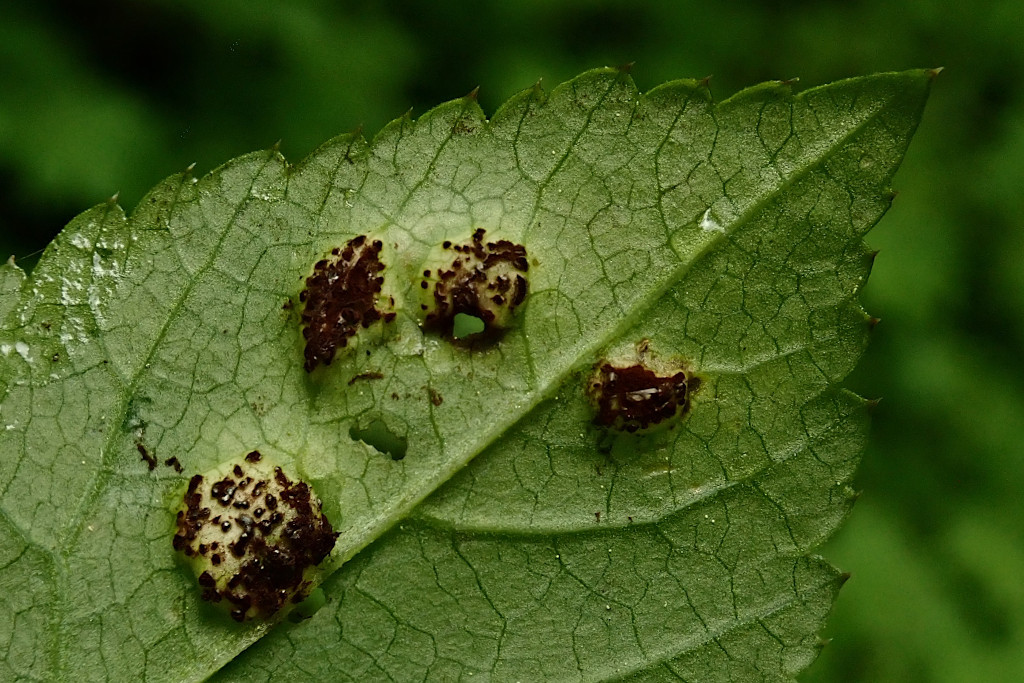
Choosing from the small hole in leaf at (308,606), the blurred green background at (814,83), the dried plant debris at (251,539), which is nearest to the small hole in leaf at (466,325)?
the dried plant debris at (251,539)

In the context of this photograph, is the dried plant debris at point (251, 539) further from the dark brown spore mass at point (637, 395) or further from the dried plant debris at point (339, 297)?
the dark brown spore mass at point (637, 395)

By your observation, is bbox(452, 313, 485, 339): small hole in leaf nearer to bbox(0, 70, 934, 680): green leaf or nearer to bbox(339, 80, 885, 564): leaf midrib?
bbox(0, 70, 934, 680): green leaf

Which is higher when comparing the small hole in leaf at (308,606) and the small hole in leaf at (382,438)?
the small hole in leaf at (382,438)

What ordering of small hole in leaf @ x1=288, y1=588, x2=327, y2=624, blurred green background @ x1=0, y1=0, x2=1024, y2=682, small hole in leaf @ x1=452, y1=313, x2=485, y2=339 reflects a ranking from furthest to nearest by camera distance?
blurred green background @ x1=0, y1=0, x2=1024, y2=682, small hole in leaf @ x1=452, y1=313, x2=485, y2=339, small hole in leaf @ x1=288, y1=588, x2=327, y2=624

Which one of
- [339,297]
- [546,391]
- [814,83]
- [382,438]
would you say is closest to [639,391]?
[546,391]

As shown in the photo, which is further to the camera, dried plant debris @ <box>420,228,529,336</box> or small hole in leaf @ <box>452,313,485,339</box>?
small hole in leaf @ <box>452,313,485,339</box>

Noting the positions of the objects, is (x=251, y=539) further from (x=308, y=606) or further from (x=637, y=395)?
(x=637, y=395)

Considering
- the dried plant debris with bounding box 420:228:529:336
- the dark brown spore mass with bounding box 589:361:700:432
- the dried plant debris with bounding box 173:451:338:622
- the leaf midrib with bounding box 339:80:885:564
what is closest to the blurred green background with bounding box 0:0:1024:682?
the dried plant debris with bounding box 420:228:529:336
